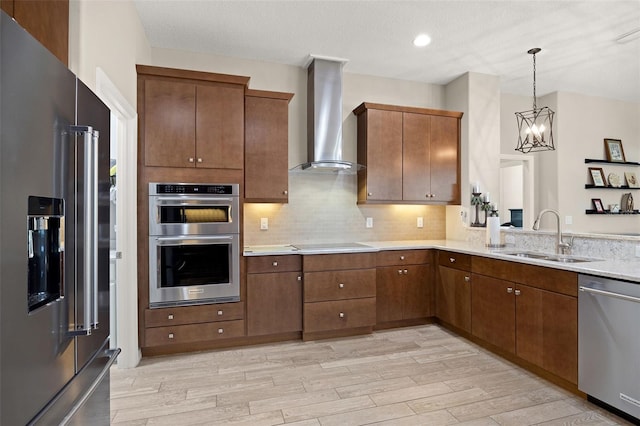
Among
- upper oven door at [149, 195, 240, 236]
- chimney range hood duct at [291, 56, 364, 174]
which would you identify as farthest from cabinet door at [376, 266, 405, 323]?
upper oven door at [149, 195, 240, 236]

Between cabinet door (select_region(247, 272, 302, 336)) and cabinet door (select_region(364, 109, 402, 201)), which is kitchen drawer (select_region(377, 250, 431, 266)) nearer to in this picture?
cabinet door (select_region(364, 109, 402, 201))

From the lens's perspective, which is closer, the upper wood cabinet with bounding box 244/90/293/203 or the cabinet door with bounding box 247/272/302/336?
the cabinet door with bounding box 247/272/302/336

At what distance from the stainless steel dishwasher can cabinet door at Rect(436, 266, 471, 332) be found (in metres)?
1.11

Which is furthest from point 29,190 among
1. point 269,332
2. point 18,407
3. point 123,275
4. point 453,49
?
point 453,49

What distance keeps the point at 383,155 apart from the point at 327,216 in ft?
3.11

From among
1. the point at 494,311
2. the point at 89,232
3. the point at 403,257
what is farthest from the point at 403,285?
the point at 89,232

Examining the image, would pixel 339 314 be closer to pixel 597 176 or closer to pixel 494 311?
pixel 494 311

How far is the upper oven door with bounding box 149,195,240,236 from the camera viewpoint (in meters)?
2.98

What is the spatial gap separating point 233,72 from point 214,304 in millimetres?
2415

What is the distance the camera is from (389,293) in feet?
12.1

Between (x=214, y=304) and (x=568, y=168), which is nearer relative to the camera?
(x=214, y=304)

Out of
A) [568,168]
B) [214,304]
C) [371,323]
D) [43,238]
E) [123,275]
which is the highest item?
[568,168]

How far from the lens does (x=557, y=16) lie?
9.68 feet

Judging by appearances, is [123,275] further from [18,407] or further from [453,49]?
[453,49]
